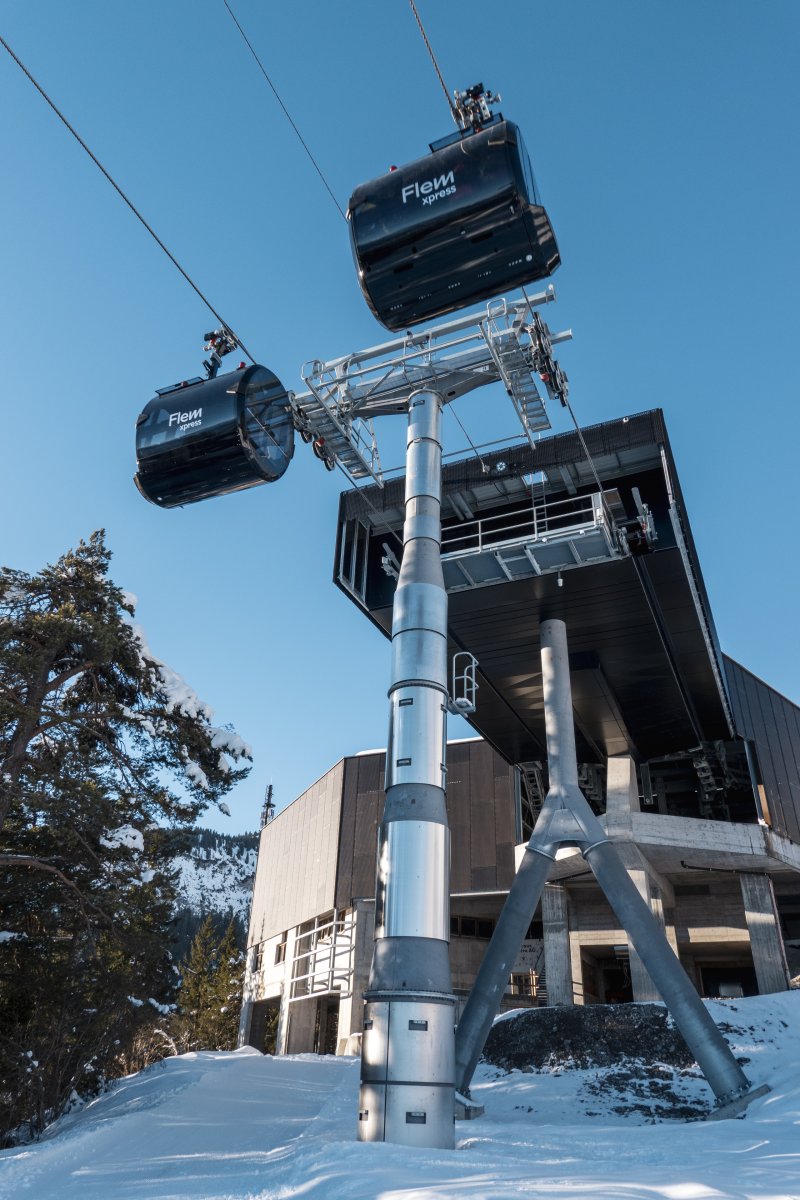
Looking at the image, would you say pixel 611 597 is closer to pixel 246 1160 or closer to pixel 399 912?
pixel 399 912

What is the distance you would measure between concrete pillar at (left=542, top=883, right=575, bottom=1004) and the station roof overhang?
29.3 ft

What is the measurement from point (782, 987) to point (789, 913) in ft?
46.9

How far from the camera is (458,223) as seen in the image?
460 inches

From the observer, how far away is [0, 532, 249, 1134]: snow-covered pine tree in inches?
761

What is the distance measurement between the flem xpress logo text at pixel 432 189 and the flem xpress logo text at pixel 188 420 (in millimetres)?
5049

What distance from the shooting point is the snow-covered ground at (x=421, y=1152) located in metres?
6.40

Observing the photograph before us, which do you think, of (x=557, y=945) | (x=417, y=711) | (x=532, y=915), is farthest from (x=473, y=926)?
(x=417, y=711)

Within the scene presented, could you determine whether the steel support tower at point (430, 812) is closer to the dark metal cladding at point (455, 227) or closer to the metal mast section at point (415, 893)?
the metal mast section at point (415, 893)

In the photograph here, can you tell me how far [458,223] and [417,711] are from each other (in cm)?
695

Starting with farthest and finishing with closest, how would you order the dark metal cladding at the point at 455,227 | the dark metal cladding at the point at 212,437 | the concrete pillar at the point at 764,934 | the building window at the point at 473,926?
the building window at the point at 473,926, the concrete pillar at the point at 764,934, the dark metal cladding at the point at 212,437, the dark metal cladding at the point at 455,227

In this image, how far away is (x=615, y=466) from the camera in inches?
829

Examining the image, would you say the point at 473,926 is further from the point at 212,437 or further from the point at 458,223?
the point at 458,223

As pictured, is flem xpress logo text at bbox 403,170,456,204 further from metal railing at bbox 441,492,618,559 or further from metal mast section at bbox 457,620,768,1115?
metal mast section at bbox 457,620,768,1115

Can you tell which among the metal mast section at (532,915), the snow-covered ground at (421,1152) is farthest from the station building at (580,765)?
the snow-covered ground at (421,1152)
